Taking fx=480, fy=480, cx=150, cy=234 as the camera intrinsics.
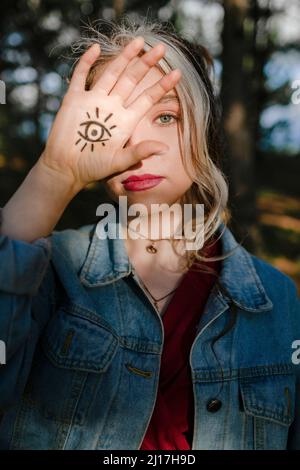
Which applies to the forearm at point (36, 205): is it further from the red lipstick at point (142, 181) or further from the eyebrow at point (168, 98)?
the eyebrow at point (168, 98)

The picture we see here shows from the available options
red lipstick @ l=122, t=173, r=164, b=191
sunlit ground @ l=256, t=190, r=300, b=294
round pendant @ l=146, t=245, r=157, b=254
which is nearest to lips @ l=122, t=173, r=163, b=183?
red lipstick @ l=122, t=173, r=164, b=191

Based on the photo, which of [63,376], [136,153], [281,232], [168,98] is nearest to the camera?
[136,153]

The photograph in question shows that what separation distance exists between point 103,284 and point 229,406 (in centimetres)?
75

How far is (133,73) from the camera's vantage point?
1.67m

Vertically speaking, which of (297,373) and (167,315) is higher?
(167,315)

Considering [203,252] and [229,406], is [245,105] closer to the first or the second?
[203,252]

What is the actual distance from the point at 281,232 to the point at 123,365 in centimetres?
900

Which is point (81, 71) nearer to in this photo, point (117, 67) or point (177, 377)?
point (117, 67)

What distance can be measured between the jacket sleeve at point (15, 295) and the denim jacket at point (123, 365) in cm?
1

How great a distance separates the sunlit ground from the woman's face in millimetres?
3538

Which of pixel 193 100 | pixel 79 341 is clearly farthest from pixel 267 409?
pixel 193 100

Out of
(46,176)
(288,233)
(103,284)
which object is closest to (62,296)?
(103,284)

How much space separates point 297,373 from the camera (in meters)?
2.21
